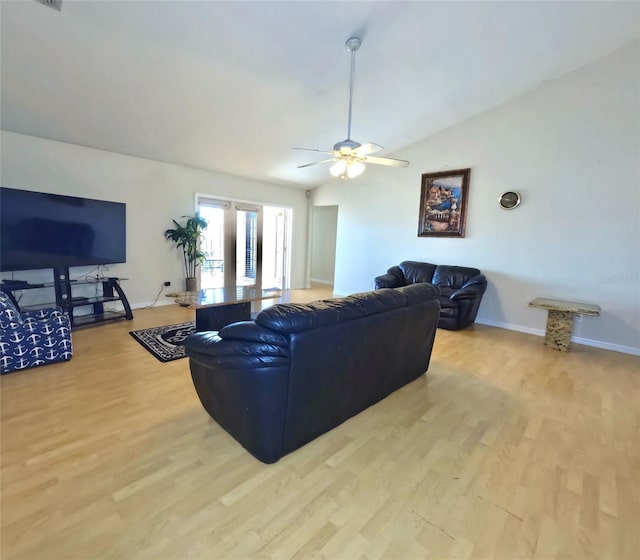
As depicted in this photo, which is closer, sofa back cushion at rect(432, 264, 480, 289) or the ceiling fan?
the ceiling fan

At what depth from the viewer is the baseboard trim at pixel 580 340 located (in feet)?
13.3

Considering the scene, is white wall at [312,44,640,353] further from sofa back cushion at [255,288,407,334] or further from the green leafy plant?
sofa back cushion at [255,288,407,334]

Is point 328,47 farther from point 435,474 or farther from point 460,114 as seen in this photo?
point 435,474

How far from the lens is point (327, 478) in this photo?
5.73ft

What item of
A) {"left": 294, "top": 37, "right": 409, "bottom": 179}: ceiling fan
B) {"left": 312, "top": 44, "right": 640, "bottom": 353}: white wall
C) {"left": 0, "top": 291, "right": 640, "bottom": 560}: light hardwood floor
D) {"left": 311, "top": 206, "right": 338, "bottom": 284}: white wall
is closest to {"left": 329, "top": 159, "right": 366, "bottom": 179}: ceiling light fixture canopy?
{"left": 294, "top": 37, "right": 409, "bottom": 179}: ceiling fan

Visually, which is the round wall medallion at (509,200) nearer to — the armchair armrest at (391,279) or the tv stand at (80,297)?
the armchair armrest at (391,279)

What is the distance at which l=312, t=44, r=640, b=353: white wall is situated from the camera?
3984 mm

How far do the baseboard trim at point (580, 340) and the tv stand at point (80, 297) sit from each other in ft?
18.2

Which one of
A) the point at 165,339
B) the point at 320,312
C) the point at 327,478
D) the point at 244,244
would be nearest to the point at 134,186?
the point at 244,244

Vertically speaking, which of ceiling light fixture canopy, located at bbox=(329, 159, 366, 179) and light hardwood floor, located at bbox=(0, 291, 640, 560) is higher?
ceiling light fixture canopy, located at bbox=(329, 159, 366, 179)

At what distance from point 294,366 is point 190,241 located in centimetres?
447

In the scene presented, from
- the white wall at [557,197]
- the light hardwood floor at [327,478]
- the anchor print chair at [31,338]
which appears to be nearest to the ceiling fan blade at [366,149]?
the light hardwood floor at [327,478]

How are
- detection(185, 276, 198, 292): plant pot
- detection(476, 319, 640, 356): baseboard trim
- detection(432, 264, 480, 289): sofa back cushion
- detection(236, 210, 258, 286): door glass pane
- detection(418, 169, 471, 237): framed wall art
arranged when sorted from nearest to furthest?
detection(476, 319, 640, 356): baseboard trim, detection(432, 264, 480, 289): sofa back cushion, detection(418, 169, 471, 237): framed wall art, detection(185, 276, 198, 292): plant pot, detection(236, 210, 258, 286): door glass pane

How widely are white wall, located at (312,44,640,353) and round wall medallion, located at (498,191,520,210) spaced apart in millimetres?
87
